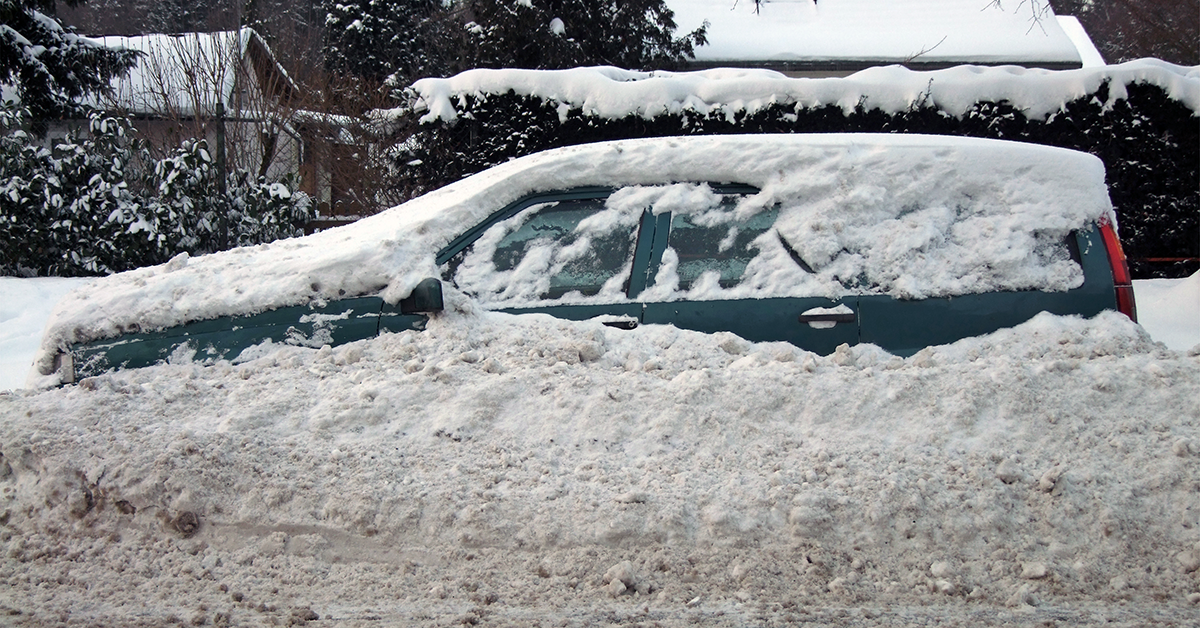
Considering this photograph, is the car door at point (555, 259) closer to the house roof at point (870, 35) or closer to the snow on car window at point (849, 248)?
the snow on car window at point (849, 248)

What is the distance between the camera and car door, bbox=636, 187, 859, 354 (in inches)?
164

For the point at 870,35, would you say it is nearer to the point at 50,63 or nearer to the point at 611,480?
the point at 50,63

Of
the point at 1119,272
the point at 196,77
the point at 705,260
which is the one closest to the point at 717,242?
the point at 705,260

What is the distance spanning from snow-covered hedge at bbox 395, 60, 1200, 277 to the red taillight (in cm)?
621

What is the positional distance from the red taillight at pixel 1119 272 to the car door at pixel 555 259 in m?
2.21

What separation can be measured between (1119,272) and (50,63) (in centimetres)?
1505

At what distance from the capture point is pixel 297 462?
352 centimetres

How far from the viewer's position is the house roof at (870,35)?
20109 mm

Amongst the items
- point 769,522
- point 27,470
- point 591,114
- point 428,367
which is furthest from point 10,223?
point 769,522

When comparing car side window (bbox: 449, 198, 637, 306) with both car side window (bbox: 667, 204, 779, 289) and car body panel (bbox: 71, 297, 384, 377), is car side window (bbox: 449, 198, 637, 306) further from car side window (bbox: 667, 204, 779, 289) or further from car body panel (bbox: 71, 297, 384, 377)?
car body panel (bbox: 71, 297, 384, 377)

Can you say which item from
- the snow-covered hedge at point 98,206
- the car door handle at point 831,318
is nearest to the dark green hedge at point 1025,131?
the snow-covered hedge at point 98,206

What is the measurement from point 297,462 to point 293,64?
12.9 m

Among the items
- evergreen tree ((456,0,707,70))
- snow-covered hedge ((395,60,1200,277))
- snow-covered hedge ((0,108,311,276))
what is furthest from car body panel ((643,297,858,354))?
evergreen tree ((456,0,707,70))

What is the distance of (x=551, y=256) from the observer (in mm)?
4344
